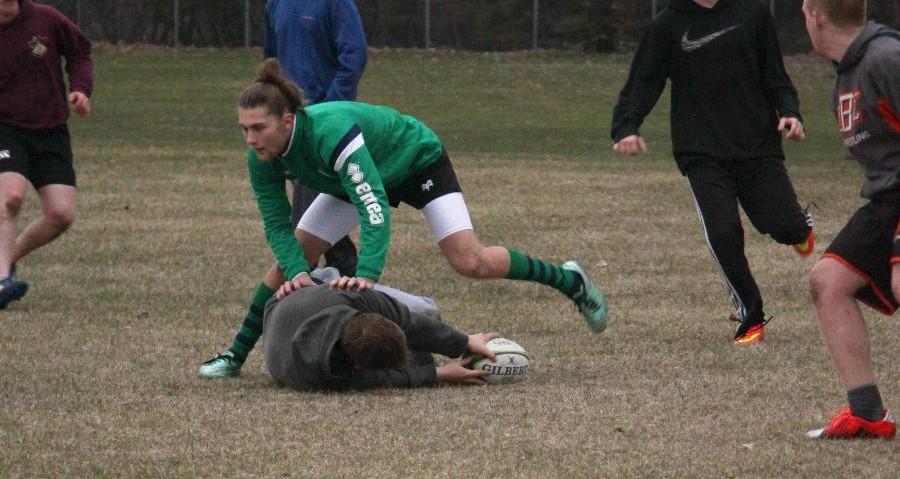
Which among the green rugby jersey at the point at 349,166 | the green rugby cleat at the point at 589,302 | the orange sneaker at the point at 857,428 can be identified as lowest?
the green rugby cleat at the point at 589,302

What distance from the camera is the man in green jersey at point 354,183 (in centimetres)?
726

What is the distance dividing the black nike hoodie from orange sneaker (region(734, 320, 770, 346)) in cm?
88

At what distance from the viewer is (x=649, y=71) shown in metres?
8.95

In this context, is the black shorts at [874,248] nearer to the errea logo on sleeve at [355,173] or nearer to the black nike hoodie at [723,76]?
the errea logo on sleeve at [355,173]

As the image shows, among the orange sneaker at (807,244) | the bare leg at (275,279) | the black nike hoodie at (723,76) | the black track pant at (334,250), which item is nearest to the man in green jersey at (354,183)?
the bare leg at (275,279)

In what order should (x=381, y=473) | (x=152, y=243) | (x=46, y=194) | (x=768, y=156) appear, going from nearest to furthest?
(x=381, y=473)
(x=768, y=156)
(x=46, y=194)
(x=152, y=243)

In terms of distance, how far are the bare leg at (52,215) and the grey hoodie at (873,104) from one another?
5477mm

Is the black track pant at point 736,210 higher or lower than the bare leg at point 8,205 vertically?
higher

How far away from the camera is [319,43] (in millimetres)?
10695

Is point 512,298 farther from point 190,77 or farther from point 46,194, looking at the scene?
point 190,77

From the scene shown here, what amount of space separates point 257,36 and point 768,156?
33786 millimetres

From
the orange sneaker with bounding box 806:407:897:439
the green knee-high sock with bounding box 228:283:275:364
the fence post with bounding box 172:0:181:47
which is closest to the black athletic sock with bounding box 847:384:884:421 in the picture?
the orange sneaker with bounding box 806:407:897:439

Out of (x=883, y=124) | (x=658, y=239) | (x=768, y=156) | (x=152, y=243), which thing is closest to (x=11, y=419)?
(x=883, y=124)

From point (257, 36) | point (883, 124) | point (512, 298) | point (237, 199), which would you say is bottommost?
point (257, 36)
